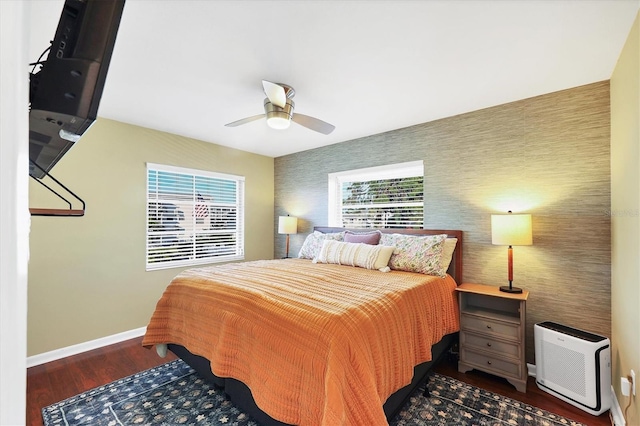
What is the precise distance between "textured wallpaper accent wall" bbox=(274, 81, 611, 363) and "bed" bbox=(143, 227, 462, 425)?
694 mm

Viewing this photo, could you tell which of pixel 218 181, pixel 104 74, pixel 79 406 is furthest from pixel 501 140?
pixel 79 406

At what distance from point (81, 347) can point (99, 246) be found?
3.43 ft

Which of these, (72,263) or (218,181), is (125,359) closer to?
(72,263)

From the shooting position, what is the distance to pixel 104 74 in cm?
78

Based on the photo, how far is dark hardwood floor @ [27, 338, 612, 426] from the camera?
82.4 inches

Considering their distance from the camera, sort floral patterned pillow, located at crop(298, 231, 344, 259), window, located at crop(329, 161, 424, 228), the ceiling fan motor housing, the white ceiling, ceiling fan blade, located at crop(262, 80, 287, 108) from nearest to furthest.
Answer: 1. the white ceiling
2. ceiling fan blade, located at crop(262, 80, 287, 108)
3. the ceiling fan motor housing
4. window, located at crop(329, 161, 424, 228)
5. floral patterned pillow, located at crop(298, 231, 344, 259)

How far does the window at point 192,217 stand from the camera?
3674 millimetres

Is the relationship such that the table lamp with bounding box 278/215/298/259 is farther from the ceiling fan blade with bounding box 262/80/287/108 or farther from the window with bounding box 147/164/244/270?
the ceiling fan blade with bounding box 262/80/287/108

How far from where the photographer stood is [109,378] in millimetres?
2492

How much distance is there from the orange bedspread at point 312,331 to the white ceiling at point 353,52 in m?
1.65

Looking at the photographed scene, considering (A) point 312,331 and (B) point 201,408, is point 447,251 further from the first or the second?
(B) point 201,408

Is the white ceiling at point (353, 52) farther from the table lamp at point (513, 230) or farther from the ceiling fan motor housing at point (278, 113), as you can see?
the table lamp at point (513, 230)

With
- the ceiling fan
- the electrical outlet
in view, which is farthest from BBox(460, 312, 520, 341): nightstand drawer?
the ceiling fan

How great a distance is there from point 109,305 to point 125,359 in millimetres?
716
